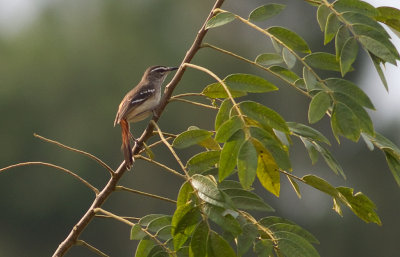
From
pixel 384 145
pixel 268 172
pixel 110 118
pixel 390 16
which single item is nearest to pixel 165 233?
pixel 268 172

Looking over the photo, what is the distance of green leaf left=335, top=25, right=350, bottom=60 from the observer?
2619 millimetres

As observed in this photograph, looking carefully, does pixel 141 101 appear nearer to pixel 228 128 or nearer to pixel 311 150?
pixel 311 150

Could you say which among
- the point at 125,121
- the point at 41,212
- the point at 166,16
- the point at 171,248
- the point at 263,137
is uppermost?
the point at 263,137

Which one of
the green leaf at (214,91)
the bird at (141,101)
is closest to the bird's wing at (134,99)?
the bird at (141,101)

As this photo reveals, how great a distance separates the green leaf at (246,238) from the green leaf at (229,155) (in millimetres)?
271

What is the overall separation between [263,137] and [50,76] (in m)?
40.2

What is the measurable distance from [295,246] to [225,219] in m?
0.30

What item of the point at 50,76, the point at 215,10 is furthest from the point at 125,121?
the point at 50,76

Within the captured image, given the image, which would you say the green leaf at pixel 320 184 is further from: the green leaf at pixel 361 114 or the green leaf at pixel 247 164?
the green leaf at pixel 247 164

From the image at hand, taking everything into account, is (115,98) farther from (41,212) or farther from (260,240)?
(260,240)

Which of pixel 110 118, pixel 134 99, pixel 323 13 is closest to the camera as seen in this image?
pixel 323 13

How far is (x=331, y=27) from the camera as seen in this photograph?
2695 mm

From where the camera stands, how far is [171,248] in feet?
9.40

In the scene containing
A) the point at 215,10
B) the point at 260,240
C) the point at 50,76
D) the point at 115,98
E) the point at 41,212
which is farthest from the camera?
the point at 50,76
